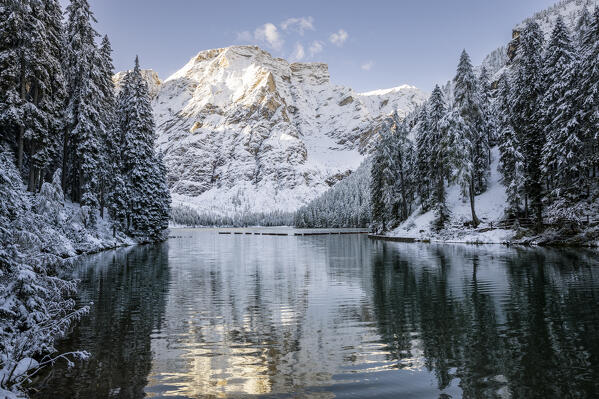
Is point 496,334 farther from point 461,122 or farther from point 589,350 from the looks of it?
point 461,122

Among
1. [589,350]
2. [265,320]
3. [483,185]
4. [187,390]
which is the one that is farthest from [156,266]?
[483,185]

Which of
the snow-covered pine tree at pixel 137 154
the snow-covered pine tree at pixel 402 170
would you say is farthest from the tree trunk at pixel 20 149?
the snow-covered pine tree at pixel 402 170

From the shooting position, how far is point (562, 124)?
3441 centimetres

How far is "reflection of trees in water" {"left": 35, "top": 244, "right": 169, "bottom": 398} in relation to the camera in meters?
6.71

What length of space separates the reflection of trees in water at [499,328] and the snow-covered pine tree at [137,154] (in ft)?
121

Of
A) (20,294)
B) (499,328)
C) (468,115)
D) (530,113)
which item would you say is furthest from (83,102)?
(530,113)

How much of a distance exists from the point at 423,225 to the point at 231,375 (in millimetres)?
49429

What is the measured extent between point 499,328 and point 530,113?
40517mm

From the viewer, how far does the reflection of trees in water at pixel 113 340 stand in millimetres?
6711

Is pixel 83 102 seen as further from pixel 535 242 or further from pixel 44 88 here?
pixel 535 242

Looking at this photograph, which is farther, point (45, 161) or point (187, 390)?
point (45, 161)

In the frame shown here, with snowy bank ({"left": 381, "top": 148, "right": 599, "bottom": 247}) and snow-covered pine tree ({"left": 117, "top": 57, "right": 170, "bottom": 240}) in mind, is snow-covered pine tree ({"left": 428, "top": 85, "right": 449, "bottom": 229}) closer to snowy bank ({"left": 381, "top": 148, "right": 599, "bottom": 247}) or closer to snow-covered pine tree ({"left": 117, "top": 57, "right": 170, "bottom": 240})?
snowy bank ({"left": 381, "top": 148, "right": 599, "bottom": 247})

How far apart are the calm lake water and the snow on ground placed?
2305 centimetres

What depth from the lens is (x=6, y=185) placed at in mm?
7734
